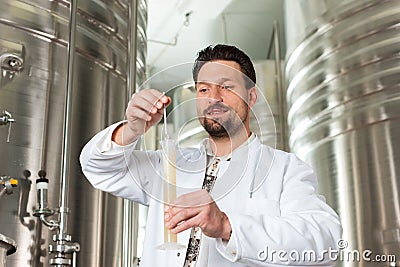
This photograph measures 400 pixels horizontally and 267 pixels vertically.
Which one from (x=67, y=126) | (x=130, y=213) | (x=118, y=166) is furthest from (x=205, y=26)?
(x=118, y=166)

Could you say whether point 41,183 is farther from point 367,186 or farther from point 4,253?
point 367,186

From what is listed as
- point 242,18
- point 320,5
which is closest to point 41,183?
point 320,5

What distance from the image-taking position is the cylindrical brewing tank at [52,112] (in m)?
2.04

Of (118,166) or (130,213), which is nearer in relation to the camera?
(118,166)

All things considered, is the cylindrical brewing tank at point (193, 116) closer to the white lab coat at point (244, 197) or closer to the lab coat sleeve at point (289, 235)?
the white lab coat at point (244, 197)

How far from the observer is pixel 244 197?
1343 mm

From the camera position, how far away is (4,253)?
1.64 metres

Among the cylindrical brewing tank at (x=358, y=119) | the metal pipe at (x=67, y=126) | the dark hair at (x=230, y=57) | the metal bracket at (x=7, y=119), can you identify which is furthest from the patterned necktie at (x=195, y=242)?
the cylindrical brewing tank at (x=358, y=119)

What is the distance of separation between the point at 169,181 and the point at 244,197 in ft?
0.79

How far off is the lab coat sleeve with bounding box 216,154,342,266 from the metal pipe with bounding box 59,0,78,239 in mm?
941

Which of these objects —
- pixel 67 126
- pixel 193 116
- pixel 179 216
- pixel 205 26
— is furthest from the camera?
pixel 205 26

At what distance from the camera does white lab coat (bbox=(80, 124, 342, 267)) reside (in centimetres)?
117

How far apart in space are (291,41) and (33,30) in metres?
1.70

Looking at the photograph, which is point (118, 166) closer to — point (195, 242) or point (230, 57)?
point (195, 242)
